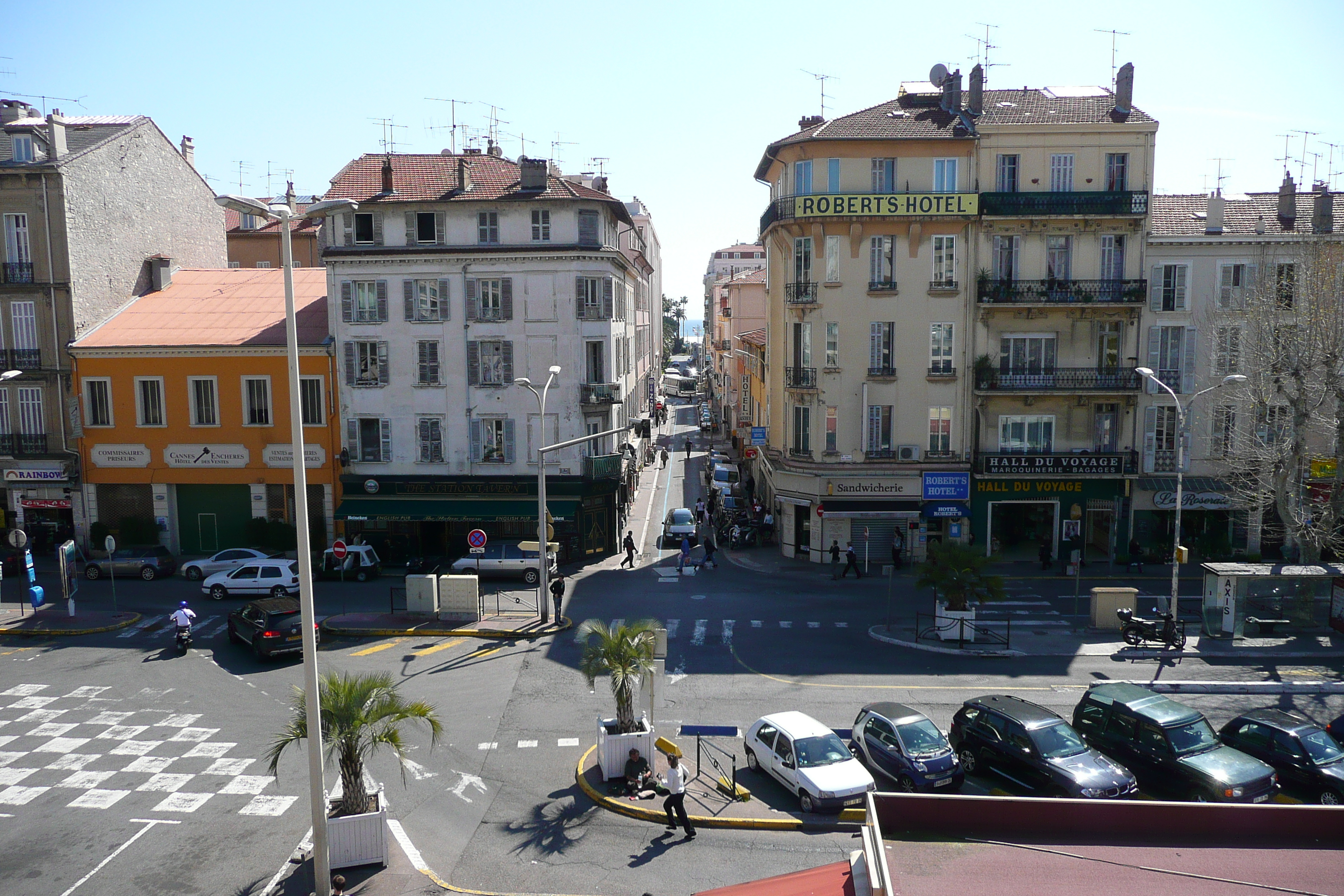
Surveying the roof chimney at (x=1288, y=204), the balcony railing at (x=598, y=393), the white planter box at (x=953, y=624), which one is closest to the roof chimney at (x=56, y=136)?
the balcony railing at (x=598, y=393)

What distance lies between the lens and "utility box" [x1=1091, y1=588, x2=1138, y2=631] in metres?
28.6

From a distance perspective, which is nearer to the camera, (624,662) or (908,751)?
(908,751)

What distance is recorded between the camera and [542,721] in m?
21.4

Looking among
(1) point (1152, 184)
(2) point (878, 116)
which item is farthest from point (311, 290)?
(1) point (1152, 184)

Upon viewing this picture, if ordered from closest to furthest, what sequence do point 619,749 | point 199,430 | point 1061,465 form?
point 619,749 < point 1061,465 < point 199,430

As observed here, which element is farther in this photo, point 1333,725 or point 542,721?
point 542,721

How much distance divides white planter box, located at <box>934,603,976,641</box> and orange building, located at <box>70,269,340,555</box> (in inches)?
967

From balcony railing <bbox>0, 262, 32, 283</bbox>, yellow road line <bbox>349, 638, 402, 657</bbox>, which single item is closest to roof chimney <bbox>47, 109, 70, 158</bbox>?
balcony railing <bbox>0, 262, 32, 283</bbox>

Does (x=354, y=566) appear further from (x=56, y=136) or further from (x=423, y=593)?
(x=56, y=136)

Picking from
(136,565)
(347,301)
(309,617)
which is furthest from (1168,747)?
(136,565)

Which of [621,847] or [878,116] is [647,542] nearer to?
[878,116]

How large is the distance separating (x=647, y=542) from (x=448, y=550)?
29.1ft

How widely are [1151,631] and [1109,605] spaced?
1.75 m

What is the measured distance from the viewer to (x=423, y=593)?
30.2m
